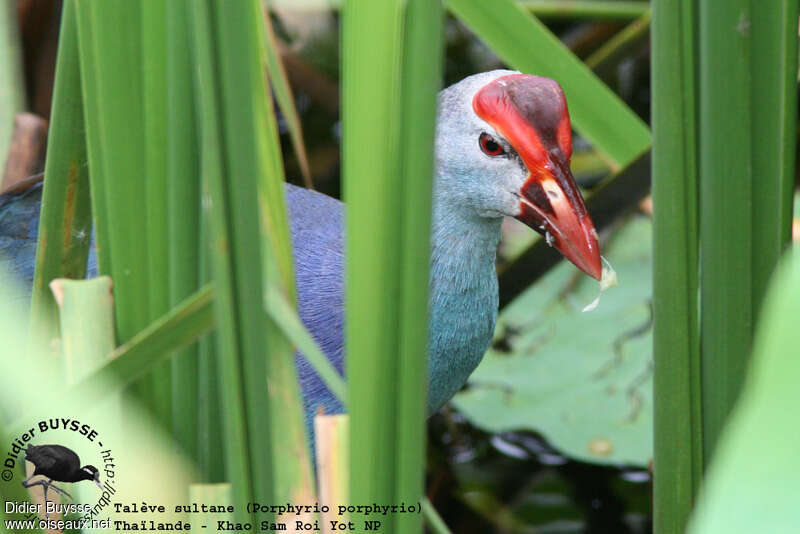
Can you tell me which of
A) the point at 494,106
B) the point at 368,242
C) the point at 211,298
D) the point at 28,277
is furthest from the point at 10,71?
the point at 368,242

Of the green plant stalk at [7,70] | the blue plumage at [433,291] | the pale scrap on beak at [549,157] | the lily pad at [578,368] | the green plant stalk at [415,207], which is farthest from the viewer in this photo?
the lily pad at [578,368]

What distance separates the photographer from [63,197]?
555mm

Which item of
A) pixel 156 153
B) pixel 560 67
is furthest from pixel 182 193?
pixel 560 67

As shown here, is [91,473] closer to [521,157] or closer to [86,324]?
[86,324]

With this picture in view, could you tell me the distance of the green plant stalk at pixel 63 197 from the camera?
0.53 meters

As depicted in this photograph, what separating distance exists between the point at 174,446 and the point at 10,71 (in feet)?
2.41

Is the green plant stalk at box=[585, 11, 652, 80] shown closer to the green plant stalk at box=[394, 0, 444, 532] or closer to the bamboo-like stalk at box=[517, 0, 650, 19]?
the bamboo-like stalk at box=[517, 0, 650, 19]

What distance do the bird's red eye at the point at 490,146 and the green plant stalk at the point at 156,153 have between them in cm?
37

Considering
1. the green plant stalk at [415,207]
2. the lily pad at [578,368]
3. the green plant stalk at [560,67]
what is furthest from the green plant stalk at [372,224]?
the lily pad at [578,368]

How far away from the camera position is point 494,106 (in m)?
0.76

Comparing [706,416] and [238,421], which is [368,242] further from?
[706,416]

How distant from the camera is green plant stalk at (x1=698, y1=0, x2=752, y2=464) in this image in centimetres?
45

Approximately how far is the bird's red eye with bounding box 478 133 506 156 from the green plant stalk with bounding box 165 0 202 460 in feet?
1.22

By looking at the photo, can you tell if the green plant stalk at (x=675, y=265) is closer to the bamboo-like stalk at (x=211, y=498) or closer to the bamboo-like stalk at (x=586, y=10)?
the bamboo-like stalk at (x=211, y=498)
